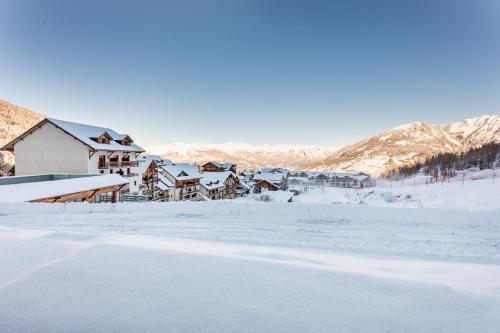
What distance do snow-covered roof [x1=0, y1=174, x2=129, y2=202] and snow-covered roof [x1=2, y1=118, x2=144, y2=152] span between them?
35.0 feet

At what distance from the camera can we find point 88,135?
76.9 ft

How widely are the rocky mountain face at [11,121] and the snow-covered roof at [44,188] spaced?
209 ft

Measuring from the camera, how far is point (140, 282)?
2.48m

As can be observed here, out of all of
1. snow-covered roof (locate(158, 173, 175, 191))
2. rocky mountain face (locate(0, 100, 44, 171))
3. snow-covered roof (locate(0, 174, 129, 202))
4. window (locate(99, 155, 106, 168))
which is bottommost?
snow-covered roof (locate(158, 173, 175, 191))

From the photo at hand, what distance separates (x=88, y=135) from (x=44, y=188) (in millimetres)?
14540

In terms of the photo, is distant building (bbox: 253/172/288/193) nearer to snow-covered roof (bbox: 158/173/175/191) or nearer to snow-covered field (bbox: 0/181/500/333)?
snow-covered roof (bbox: 158/173/175/191)

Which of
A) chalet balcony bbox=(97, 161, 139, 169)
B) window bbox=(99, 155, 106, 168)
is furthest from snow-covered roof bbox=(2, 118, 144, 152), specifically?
chalet balcony bbox=(97, 161, 139, 169)

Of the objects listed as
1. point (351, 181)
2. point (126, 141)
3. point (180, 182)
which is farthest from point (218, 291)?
point (351, 181)

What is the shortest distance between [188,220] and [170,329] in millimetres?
6215

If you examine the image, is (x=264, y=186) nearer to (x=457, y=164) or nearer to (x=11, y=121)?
(x=457, y=164)

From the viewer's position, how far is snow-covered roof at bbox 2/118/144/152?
71.0 ft

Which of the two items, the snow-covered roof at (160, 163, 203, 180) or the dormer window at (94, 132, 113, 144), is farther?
the snow-covered roof at (160, 163, 203, 180)

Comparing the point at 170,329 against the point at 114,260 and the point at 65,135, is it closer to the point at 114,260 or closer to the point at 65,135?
the point at 114,260

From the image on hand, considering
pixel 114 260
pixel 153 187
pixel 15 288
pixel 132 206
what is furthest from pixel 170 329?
pixel 153 187
